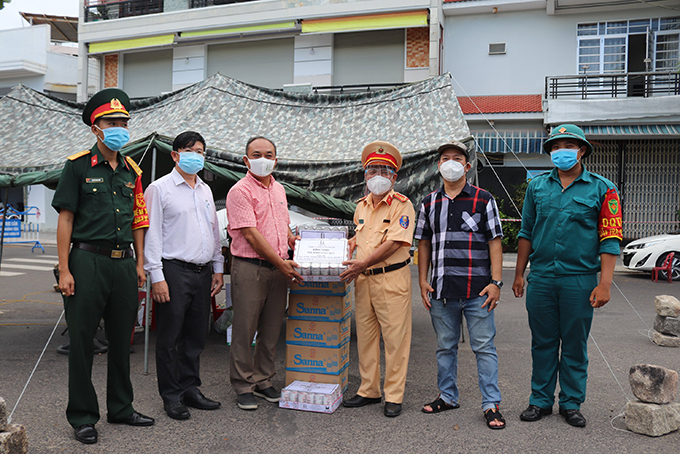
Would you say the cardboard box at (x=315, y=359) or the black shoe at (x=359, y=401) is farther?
the cardboard box at (x=315, y=359)

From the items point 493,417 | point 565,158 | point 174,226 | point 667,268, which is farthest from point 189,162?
point 667,268

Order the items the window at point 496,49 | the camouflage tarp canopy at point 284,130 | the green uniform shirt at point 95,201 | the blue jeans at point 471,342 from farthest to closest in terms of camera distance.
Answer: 1. the window at point 496,49
2. the camouflage tarp canopy at point 284,130
3. the blue jeans at point 471,342
4. the green uniform shirt at point 95,201

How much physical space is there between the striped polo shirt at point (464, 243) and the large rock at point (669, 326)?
12.7 ft

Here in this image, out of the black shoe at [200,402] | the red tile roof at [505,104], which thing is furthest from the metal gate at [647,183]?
the black shoe at [200,402]

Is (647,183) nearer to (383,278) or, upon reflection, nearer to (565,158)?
(565,158)

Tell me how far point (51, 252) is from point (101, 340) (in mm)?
13008

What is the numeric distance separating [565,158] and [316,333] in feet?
8.03

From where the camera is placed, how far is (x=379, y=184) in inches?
170

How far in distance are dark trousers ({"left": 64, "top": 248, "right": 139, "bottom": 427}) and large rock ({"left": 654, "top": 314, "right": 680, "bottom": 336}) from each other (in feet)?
20.2

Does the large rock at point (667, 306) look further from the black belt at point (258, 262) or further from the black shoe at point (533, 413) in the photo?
the black belt at point (258, 262)

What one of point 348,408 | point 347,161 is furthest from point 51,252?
point 348,408

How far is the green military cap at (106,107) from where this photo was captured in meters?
3.72

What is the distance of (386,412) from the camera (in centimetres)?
417

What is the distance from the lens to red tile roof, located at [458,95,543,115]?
17.4 meters
